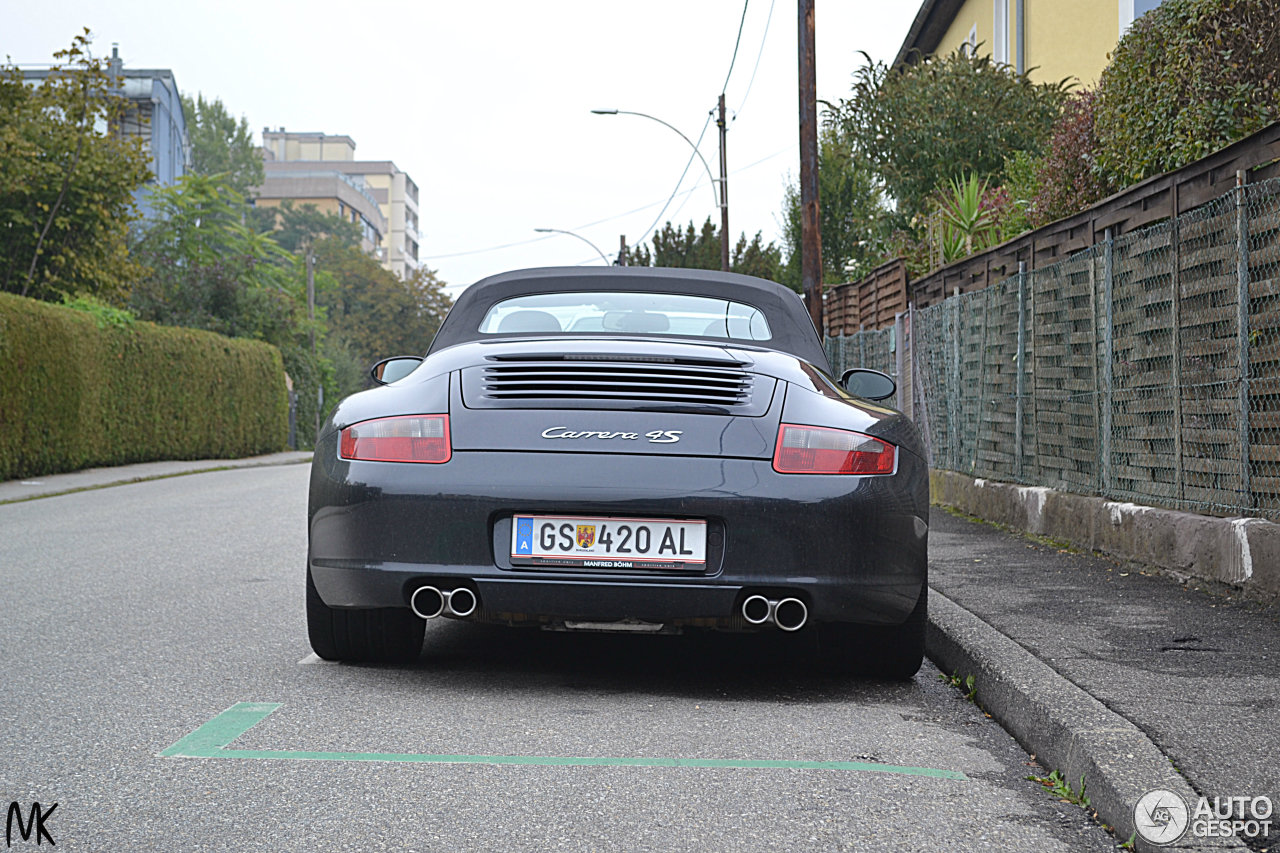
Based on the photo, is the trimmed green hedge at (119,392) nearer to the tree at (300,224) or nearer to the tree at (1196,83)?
the tree at (1196,83)

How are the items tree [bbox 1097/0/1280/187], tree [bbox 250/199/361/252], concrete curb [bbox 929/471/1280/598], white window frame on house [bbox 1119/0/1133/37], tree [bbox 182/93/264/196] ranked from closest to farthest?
1. concrete curb [bbox 929/471/1280/598]
2. tree [bbox 1097/0/1280/187]
3. white window frame on house [bbox 1119/0/1133/37]
4. tree [bbox 182/93/264/196]
5. tree [bbox 250/199/361/252]

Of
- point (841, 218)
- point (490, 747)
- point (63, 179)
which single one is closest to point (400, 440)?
point (490, 747)

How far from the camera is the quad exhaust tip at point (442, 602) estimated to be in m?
4.20

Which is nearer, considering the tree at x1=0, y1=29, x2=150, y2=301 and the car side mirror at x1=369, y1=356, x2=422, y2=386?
the car side mirror at x1=369, y1=356, x2=422, y2=386

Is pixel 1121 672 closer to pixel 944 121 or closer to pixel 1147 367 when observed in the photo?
pixel 1147 367

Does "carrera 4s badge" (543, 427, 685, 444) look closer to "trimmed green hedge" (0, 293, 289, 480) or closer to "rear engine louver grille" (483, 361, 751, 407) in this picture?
"rear engine louver grille" (483, 361, 751, 407)

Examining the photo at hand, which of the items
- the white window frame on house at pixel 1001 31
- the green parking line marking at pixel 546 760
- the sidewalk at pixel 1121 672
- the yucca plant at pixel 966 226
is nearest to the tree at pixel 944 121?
the white window frame on house at pixel 1001 31

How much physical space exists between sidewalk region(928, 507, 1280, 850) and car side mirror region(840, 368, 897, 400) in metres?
0.91

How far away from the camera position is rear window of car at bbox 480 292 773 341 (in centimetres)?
525

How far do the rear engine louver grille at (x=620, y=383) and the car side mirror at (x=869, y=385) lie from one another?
1103 millimetres

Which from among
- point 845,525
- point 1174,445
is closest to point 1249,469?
point 1174,445

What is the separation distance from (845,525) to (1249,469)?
273cm

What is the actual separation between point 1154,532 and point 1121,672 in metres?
2.58

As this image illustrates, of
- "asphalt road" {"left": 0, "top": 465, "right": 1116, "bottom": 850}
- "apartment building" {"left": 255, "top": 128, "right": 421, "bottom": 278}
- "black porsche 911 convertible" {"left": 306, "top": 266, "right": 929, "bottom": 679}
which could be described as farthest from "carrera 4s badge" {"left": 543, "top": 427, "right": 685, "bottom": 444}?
"apartment building" {"left": 255, "top": 128, "right": 421, "bottom": 278}
